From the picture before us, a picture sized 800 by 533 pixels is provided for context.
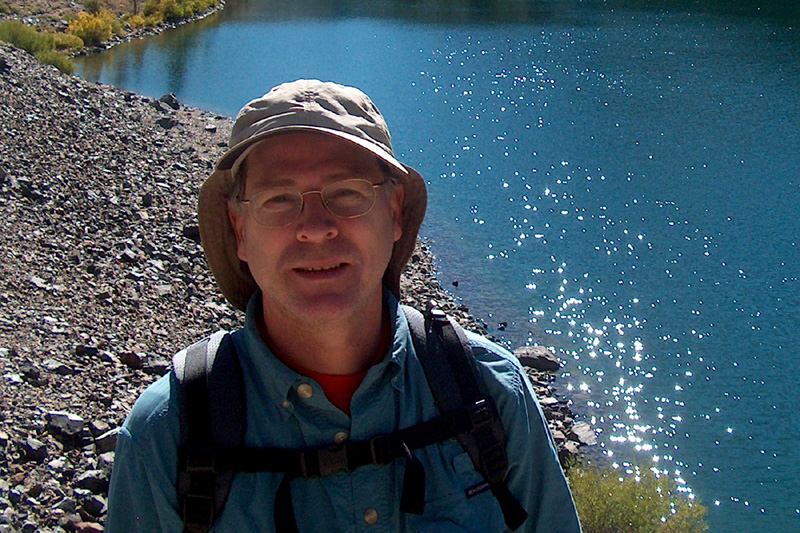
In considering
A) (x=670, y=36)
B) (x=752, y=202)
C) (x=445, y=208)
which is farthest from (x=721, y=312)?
(x=670, y=36)

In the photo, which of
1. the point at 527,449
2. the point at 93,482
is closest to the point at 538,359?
the point at 93,482

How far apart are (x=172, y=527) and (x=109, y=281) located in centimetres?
665

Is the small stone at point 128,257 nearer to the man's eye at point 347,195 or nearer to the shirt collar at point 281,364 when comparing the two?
the shirt collar at point 281,364

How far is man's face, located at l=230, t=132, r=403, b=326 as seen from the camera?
1814 millimetres

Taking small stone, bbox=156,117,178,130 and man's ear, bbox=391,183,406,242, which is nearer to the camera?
man's ear, bbox=391,183,406,242

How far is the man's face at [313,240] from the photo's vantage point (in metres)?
1.81

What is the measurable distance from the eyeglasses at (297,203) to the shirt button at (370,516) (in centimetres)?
61

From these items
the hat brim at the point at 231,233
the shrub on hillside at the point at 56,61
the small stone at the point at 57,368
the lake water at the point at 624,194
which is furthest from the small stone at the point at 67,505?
the shrub on hillside at the point at 56,61

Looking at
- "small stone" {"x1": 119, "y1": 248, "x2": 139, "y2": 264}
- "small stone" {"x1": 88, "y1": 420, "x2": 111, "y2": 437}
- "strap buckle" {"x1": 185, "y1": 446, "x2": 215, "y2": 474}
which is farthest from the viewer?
"small stone" {"x1": 119, "y1": 248, "x2": 139, "y2": 264}

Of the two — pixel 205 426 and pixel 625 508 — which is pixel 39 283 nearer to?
pixel 625 508

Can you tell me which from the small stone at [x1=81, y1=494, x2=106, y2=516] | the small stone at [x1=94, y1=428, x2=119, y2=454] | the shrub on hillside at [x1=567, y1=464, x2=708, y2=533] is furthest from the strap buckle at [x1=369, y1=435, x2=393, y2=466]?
the shrub on hillside at [x1=567, y1=464, x2=708, y2=533]

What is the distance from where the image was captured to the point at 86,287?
7.66 m

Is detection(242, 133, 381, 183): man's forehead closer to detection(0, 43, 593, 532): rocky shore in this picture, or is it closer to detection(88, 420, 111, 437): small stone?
detection(0, 43, 593, 532): rocky shore

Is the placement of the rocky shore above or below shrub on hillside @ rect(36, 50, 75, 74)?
above
